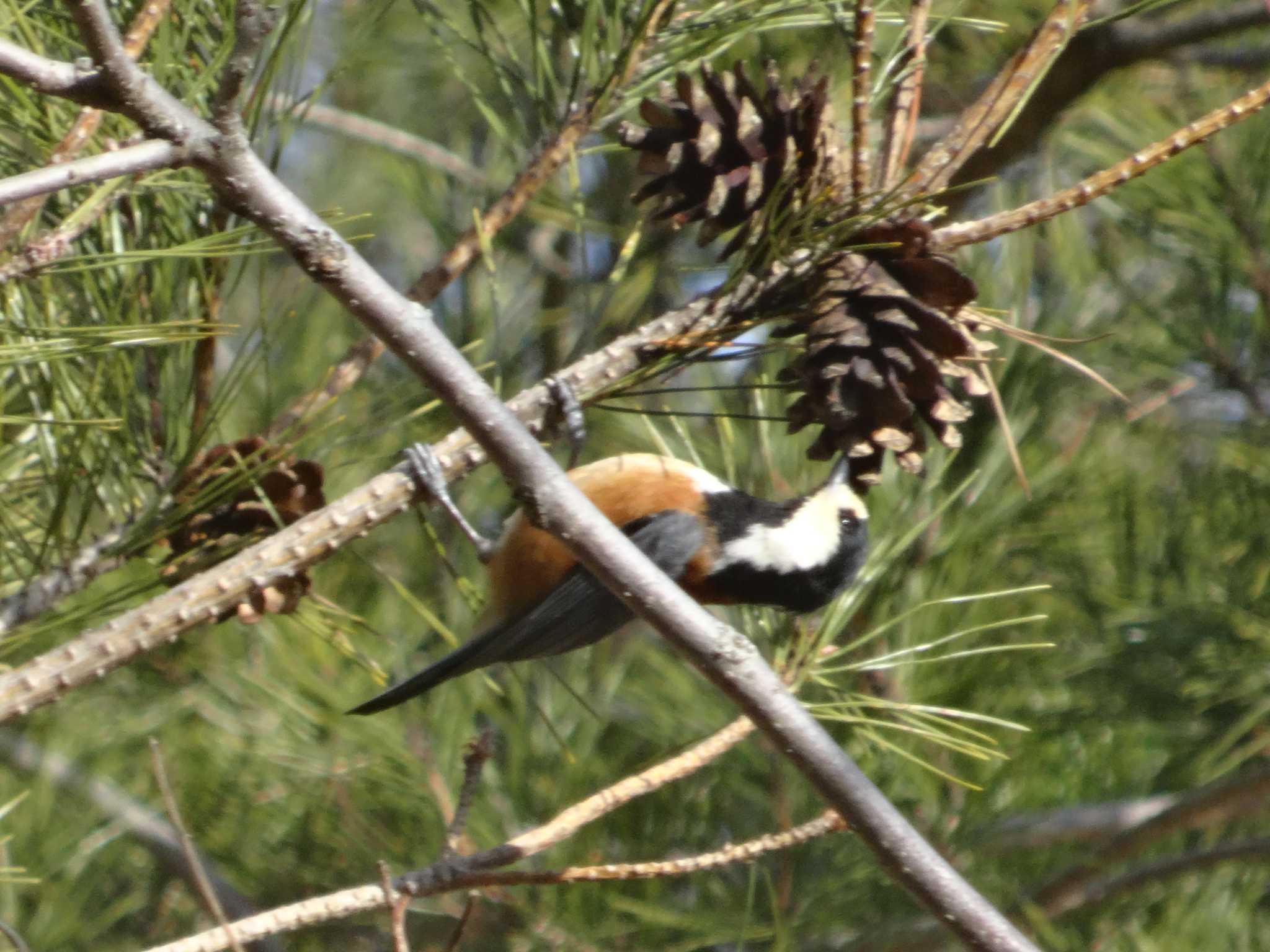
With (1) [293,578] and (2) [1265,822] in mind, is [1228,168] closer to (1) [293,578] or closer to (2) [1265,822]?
(2) [1265,822]

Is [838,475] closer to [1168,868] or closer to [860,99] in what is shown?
[1168,868]

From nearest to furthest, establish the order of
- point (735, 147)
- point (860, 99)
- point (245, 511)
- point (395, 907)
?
point (395, 907), point (860, 99), point (735, 147), point (245, 511)

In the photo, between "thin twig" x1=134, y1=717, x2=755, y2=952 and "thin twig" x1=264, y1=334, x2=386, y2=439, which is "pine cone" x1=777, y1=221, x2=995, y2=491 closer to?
"thin twig" x1=134, y1=717, x2=755, y2=952

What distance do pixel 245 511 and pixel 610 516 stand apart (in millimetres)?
630

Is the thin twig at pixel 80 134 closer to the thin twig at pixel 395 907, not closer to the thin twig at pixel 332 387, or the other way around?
the thin twig at pixel 332 387

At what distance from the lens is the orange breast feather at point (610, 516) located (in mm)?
1645

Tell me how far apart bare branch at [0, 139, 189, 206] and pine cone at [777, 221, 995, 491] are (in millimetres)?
454

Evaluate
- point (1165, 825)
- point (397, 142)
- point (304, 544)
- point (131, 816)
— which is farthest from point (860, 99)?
point (397, 142)

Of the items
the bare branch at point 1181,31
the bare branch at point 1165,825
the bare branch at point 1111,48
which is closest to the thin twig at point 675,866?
the bare branch at point 1165,825

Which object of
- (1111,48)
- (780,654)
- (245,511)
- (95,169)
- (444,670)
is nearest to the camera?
(95,169)

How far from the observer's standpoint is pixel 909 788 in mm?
1729

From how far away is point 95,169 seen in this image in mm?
626

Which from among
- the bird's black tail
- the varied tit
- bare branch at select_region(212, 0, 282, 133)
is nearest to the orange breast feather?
the varied tit

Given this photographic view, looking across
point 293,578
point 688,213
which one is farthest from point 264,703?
point 688,213
